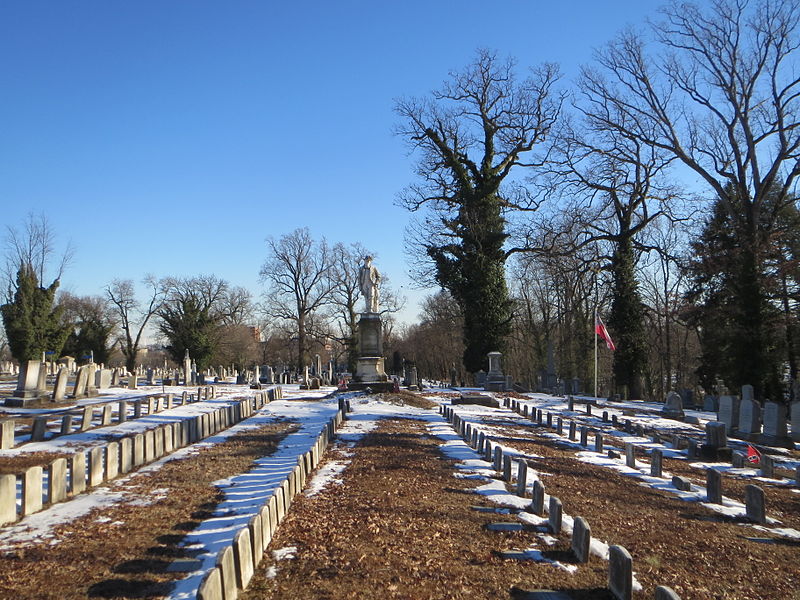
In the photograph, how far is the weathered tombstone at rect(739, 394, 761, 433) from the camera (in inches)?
611

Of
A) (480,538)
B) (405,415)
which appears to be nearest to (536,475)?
(480,538)

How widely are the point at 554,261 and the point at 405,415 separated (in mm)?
17708

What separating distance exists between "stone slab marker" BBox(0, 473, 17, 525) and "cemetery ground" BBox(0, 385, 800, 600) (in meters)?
0.12

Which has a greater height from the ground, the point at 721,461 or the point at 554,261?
the point at 554,261

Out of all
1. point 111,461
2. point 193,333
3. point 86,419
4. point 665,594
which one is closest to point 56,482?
point 111,461

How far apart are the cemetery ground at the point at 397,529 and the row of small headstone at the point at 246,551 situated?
111mm

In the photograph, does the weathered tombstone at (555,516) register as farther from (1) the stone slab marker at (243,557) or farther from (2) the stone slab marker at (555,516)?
(1) the stone slab marker at (243,557)

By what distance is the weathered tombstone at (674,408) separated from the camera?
66.7ft

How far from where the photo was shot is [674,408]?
20688mm

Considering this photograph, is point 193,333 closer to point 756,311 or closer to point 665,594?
point 756,311

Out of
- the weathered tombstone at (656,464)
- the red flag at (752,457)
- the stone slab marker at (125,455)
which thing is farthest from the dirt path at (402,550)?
the red flag at (752,457)

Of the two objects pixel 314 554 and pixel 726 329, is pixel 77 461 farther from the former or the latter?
pixel 726 329

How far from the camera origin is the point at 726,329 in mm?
22703

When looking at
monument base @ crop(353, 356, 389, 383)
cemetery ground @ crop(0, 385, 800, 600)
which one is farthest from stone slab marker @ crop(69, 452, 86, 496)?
monument base @ crop(353, 356, 389, 383)
